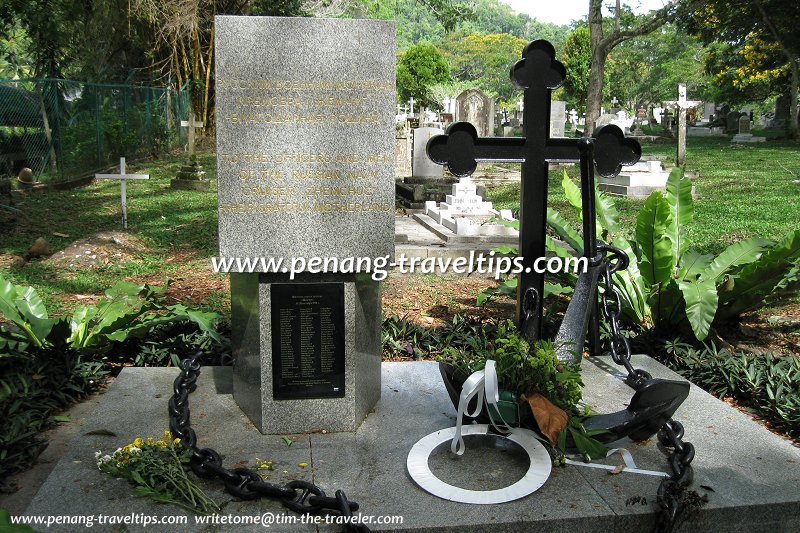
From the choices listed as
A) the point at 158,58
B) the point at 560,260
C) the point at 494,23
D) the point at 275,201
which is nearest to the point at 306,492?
the point at 275,201

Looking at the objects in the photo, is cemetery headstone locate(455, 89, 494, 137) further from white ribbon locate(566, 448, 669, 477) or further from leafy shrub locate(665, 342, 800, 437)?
white ribbon locate(566, 448, 669, 477)

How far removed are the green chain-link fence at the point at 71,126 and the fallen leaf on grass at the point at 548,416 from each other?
13.1 metres

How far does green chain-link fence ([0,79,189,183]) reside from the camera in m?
14.1

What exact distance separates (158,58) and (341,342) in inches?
946

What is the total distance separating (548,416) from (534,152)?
5.04 feet

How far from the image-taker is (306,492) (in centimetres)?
325

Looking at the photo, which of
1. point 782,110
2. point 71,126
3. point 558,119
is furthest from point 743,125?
point 71,126

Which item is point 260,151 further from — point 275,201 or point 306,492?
point 306,492

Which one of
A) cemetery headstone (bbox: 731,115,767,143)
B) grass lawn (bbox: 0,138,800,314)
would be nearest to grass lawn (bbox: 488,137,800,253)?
grass lawn (bbox: 0,138,800,314)

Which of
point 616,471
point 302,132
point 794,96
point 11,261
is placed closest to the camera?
point 616,471

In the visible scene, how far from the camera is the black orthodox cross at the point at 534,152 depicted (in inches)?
165

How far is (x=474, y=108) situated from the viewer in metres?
27.5

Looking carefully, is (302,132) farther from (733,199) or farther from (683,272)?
(733,199)

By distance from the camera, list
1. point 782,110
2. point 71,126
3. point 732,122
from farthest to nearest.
→ 1. point 782,110
2. point 732,122
3. point 71,126
